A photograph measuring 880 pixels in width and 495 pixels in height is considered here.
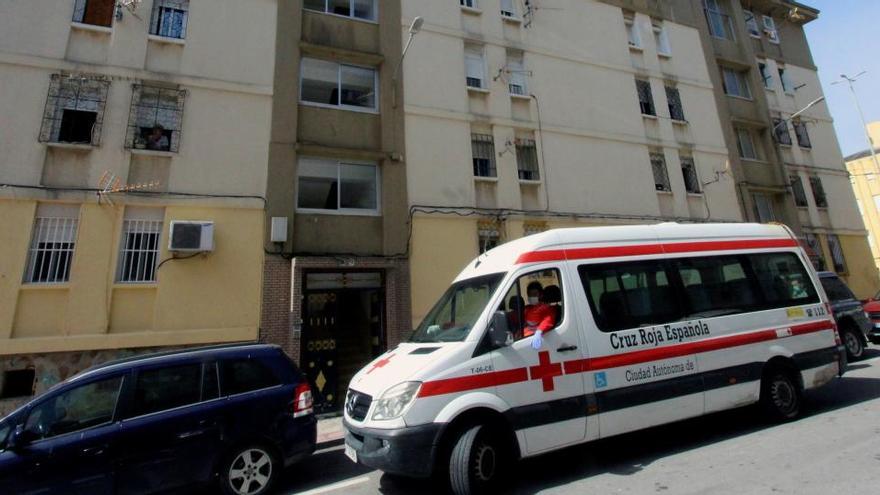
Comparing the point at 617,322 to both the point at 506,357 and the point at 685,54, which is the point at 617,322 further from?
the point at 685,54

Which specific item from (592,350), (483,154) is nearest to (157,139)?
(483,154)

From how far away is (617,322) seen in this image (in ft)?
17.2

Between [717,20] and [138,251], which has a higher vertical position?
[717,20]

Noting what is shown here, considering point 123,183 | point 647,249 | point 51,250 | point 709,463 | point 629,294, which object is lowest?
point 709,463

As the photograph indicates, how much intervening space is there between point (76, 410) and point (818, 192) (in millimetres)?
26015

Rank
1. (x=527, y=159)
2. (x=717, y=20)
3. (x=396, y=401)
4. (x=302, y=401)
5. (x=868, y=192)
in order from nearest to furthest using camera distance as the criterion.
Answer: (x=396, y=401), (x=302, y=401), (x=527, y=159), (x=717, y=20), (x=868, y=192)

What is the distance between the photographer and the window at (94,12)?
33.1 feet

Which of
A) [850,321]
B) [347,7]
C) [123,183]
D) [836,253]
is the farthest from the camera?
[836,253]

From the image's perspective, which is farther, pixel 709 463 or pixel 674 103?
pixel 674 103

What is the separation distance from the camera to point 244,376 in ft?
17.9

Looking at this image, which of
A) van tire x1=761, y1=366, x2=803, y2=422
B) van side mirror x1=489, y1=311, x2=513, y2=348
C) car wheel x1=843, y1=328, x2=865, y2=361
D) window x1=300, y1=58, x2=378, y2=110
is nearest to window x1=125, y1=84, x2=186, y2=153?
window x1=300, y1=58, x2=378, y2=110

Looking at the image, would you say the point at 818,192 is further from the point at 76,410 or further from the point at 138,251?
the point at 76,410

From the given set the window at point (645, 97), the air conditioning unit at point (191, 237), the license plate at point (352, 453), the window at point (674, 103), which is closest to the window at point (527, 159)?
the window at point (645, 97)

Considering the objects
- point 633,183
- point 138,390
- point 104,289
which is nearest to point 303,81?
point 104,289
